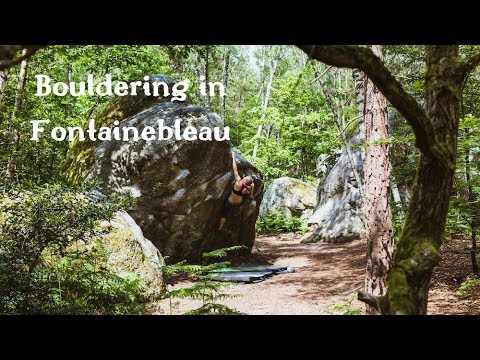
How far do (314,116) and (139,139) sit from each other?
9.91 metres

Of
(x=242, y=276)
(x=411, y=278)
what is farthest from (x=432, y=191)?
(x=242, y=276)

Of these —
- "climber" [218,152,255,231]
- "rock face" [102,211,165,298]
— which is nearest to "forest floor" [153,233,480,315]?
"rock face" [102,211,165,298]

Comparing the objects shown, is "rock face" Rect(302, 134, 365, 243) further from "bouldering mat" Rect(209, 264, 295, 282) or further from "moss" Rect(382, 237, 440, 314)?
"moss" Rect(382, 237, 440, 314)

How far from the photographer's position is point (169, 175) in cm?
773

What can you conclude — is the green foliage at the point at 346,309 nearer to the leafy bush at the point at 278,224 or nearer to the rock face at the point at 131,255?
the rock face at the point at 131,255

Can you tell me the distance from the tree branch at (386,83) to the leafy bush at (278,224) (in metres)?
14.0

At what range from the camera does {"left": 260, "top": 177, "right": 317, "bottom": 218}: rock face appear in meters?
17.7

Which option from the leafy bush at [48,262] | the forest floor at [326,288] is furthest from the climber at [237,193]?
the leafy bush at [48,262]

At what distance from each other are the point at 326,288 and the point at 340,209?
6.11 m
